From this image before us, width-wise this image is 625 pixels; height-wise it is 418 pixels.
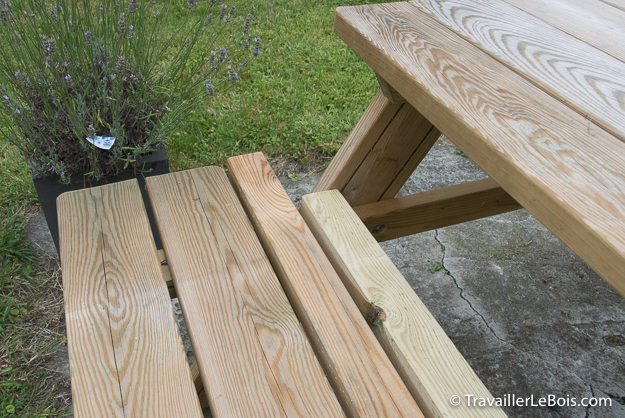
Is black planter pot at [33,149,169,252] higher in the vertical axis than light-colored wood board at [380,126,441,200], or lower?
lower

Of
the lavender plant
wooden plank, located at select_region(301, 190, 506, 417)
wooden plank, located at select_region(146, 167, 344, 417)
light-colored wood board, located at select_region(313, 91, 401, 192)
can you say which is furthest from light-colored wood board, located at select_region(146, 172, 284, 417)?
the lavender plant

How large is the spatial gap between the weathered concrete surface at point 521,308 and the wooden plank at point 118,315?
2.79ft

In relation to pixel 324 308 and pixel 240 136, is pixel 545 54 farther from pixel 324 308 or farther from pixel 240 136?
pixel 240 136

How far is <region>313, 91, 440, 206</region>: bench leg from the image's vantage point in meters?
1.49

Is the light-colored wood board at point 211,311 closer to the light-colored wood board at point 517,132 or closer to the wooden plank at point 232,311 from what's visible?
the wooden plank at point 232,311

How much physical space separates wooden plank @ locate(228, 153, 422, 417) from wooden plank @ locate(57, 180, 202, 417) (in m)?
0.24

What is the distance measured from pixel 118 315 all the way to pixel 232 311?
215 mm

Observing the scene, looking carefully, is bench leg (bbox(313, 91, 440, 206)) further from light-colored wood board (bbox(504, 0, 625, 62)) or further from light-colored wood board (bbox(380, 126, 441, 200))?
light-colored wood board (bbox(504, 0, 625, 62))

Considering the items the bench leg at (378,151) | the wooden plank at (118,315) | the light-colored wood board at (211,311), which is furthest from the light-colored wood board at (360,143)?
the wooden plank at (118,315)

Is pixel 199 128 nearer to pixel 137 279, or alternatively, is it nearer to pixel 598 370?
pixel 137 279

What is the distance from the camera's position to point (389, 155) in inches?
62.1

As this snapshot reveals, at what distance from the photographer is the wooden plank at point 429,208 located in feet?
5.37

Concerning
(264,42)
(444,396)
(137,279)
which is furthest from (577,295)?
(264,42)

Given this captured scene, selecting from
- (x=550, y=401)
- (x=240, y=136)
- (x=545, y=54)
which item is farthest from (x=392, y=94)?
(x=240, y=136)
